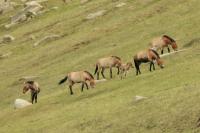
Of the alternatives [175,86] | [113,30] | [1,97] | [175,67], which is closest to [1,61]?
[113,30]

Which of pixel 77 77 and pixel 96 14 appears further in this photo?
pixel 96 14

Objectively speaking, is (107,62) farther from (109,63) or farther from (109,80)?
(109,80)

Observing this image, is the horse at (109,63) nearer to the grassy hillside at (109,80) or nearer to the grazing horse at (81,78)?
the grassy hillside at (109,80)

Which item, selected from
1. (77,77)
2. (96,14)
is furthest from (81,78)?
(96,14)

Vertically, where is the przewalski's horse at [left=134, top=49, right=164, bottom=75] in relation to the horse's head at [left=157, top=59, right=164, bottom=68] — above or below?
above

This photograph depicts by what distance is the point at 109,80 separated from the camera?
47.7m

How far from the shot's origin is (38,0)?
4663 inches

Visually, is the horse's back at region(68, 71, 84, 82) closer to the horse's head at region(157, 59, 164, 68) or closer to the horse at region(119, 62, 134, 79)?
the horse at region(119, 62, 134, 79)

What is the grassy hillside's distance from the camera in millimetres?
30234

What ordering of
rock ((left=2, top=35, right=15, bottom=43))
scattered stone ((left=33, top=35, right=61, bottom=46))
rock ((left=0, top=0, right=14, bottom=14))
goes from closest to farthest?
1. scattered stone ((left=33, top=35, right=61, bottom=46))
2. rock ((left=2, top=35, right=15, bottom=43))
3. rock ((left=0, top=0, right=14, bottom=14))

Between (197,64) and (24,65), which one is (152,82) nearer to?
(197,64)

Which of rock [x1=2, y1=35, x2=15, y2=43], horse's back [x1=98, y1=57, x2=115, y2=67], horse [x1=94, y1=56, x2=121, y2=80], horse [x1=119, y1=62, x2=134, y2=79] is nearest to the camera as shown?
horse [x1=119, y1=62, x2=134, y2=79]

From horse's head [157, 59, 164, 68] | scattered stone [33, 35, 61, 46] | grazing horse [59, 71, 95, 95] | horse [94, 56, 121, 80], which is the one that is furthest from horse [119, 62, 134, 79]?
scattered stone [33, 35, 61, 46]

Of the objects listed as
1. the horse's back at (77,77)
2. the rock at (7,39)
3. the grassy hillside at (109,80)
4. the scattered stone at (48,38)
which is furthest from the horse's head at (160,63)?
the rock at (7,39)
